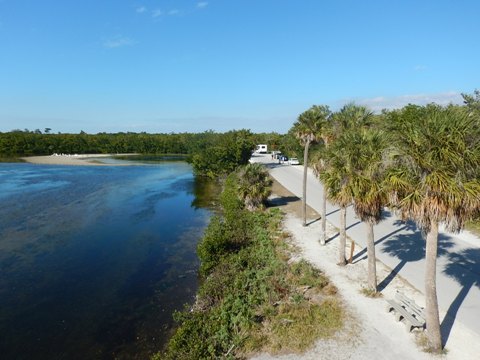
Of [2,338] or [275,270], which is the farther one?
[275,270]

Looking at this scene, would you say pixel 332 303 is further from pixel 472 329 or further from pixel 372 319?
pixel 472 329

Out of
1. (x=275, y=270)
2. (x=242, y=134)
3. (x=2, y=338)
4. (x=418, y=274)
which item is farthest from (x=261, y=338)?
(x=242, y=134)

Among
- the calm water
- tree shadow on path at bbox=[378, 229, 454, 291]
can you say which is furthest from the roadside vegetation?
the calm water

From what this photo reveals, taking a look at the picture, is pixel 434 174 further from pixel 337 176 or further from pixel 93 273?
pixel 93 273

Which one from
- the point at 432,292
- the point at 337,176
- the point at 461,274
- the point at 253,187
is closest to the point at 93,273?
the point at 253,187

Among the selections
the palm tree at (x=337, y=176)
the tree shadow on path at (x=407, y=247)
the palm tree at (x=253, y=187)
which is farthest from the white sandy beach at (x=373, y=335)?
the palm tree at (x=253, y=187)

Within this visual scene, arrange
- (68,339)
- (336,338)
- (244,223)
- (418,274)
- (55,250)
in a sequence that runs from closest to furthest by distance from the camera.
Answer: (336,338) → (68,339) → (418,274) → (55,250) → (244,223)

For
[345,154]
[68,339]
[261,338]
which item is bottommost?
[68,339]
